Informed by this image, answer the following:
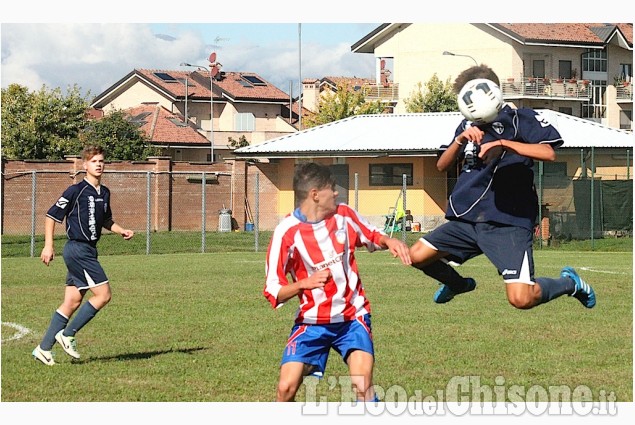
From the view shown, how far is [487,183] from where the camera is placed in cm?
822

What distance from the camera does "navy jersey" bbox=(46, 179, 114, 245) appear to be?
10617mm

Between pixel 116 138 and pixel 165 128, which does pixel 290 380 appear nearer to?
pixel 116 138

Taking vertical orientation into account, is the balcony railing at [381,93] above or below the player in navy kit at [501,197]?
above

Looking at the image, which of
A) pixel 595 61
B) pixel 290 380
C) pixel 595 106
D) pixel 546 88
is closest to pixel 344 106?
pixel 546 88

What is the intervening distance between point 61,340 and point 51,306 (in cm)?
482

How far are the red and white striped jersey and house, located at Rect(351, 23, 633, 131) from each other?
167 ft

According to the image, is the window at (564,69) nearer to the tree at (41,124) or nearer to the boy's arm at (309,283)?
the tree at (41,124)

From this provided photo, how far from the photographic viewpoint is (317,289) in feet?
22.8

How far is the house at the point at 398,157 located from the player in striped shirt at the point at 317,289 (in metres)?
33.2

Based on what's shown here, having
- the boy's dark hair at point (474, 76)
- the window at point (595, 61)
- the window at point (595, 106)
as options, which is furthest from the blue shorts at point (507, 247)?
the window at point (595, 61)

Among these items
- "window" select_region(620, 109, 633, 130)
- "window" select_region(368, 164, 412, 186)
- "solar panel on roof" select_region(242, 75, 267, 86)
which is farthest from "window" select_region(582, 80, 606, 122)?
"solar panel on roof" select_region(242, 75, 267, 86)

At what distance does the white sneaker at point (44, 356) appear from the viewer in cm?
1018

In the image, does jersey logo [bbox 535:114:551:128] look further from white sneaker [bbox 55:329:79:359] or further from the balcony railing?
the balcony railing
